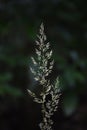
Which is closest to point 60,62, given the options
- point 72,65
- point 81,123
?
Result: point 72,65

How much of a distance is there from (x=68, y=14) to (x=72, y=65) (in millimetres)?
524

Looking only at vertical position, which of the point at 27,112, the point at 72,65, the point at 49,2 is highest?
the point at 27,112

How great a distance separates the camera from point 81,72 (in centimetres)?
353

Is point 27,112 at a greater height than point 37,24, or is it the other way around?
point 27,112

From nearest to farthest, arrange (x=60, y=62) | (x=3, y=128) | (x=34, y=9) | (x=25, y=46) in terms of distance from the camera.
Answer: (x=60, y=62)
(x=34, y=9)
(x=25, y=46)
(x=3, y=128)

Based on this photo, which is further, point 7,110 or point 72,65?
point 7,110

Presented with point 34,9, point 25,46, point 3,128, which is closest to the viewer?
point 34,9

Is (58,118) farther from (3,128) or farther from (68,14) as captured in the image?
(68,14)

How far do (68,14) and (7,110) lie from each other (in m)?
1.97

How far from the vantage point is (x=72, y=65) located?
342cm

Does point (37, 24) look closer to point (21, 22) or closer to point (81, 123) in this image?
point (21, 22)

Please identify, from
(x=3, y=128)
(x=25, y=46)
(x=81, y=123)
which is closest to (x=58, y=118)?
(x=81, y=123)

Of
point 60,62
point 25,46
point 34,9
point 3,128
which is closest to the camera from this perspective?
point 60,62

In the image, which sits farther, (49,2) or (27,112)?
(27,112)
